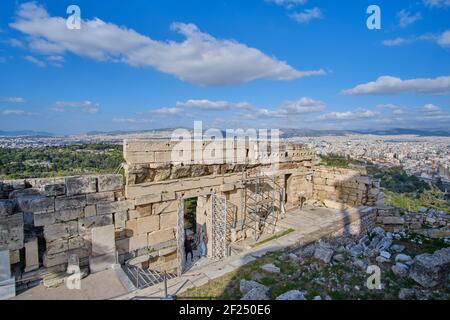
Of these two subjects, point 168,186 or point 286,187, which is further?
point 286,187

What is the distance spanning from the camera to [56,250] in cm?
604

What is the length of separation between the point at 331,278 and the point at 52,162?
79.1ft

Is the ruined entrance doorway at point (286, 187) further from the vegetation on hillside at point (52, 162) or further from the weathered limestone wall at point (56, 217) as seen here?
the vegetation on hillside at point (52, 162)

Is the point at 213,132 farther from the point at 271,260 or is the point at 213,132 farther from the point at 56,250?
the point at 56,250

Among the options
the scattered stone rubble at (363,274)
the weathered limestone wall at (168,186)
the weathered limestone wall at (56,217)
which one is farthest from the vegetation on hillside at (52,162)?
the scattered stone rubble at (363,274)

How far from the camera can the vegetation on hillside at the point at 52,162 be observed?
1801 centimetres

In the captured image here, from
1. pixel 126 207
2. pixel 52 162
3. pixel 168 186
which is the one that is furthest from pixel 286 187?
pixel 52 162

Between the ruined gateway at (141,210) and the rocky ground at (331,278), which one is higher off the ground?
the ruined gateway at (141,210)

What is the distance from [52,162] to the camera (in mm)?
22156

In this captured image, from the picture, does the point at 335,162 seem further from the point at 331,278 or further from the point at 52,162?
the point at 52,162

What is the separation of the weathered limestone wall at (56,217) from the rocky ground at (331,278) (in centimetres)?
317

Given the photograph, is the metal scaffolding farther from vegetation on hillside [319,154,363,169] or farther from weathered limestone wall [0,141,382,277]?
vegetation on hillside [319,154,363,169]

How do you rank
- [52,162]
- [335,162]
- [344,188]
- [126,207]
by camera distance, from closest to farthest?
[126,207] < [344,188] < [52,162] < [335,162]

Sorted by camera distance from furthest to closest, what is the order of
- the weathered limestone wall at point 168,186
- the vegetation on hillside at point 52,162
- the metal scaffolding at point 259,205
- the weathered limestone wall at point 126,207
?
the vegetation on hillside at point 52,162 → the metal scaffolding at point 259,205 → the weathered limestone wall at point 168,186 → the weathered limestone wall at point 126,207
